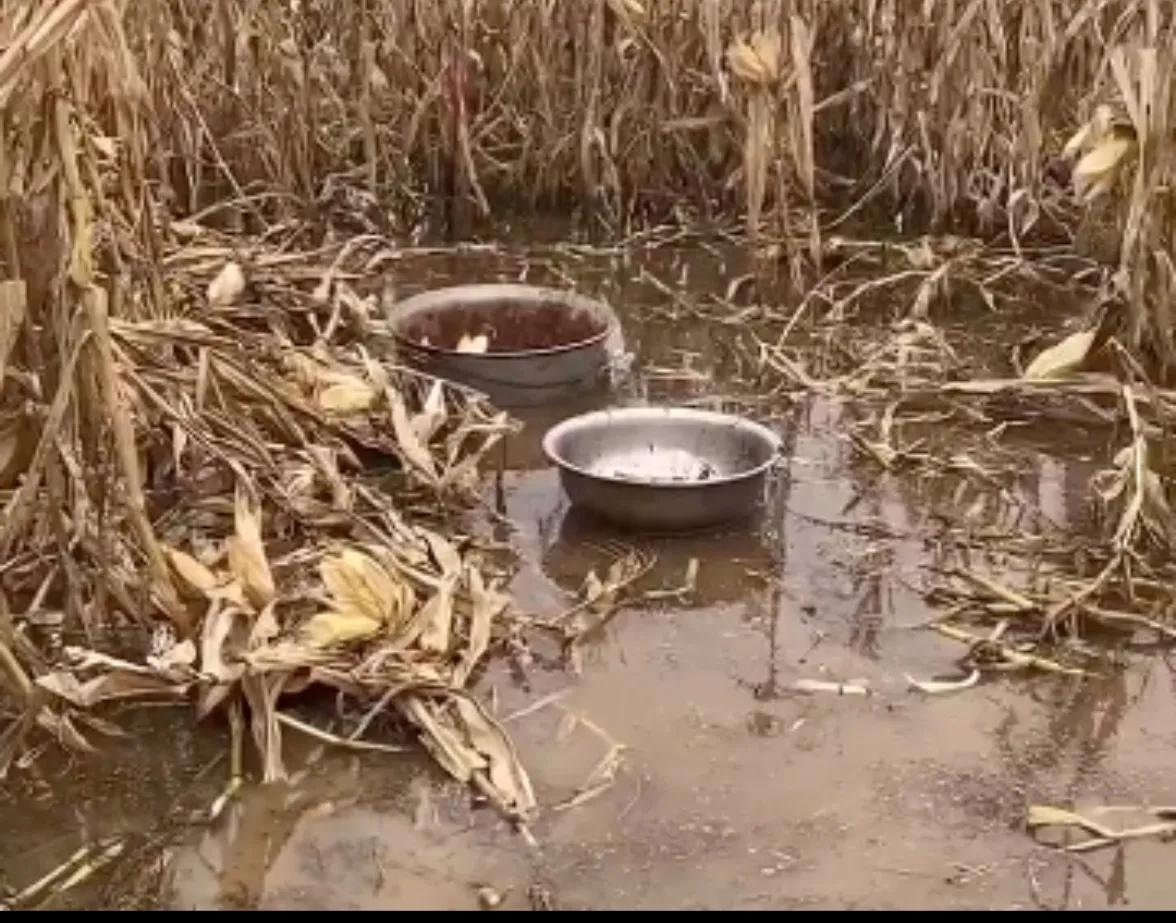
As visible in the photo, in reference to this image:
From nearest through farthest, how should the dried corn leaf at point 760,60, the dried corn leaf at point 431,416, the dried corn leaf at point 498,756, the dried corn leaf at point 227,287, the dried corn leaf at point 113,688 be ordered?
the dried corn leaf at point 498,756 → the dried corn leaf at point 113,688 → the dried corn leaf at point 431,416 → the dried corn leaf at point 227,287 → the dried corn leaf at point 760,60

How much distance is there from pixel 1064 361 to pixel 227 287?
212cm

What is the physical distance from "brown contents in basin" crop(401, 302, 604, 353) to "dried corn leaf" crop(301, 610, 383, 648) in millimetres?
1541

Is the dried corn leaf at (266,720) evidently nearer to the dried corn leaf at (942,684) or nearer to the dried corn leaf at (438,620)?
the dried corn leaf at (438,620)

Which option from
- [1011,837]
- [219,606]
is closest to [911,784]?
[1011,837]

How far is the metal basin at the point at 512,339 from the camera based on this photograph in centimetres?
436

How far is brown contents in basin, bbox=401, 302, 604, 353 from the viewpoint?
4582 mm

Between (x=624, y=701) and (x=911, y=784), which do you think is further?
(x=624, y=701)

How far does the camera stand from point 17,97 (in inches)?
108

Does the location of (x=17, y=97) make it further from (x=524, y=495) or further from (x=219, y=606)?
(x=524, y=495)

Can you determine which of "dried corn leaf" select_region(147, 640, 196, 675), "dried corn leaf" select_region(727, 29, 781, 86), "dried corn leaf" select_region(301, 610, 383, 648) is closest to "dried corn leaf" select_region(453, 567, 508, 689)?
"dried corn leaf" select_region(301, 610, 383, 648)

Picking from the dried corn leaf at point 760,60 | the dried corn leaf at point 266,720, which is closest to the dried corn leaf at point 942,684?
the dried corn leaf at point 266,720

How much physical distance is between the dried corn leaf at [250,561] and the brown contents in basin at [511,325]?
1.36 m

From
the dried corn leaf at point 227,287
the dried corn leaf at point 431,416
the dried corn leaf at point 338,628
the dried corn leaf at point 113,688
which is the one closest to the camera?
the dried corn leaf at point 113,688
